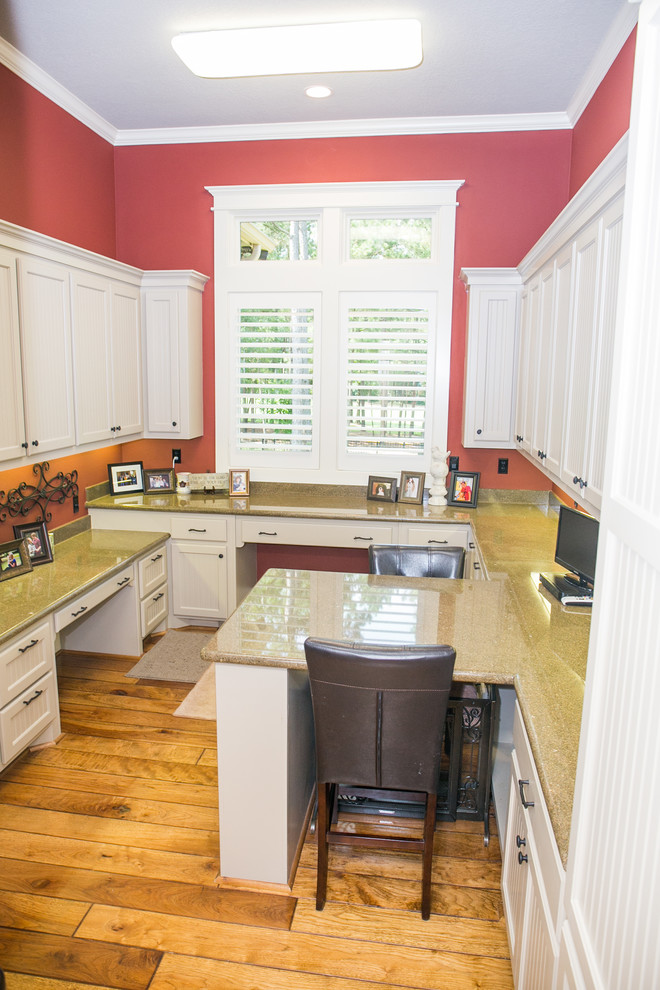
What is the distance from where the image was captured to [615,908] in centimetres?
89

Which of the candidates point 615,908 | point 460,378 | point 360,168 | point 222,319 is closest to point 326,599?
point 615,908

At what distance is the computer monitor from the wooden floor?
1.06 meters

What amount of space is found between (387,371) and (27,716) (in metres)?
3.09

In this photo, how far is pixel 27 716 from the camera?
2916mm

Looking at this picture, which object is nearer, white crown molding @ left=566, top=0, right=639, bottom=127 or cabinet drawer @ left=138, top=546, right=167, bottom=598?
white crown molding @ left=566, top=0, right=639, bottom=127

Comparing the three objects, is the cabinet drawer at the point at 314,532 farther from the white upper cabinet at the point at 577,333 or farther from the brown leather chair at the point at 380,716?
the brown leather chair at the point at 380,716

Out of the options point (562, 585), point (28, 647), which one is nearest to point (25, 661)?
point (28, 647)

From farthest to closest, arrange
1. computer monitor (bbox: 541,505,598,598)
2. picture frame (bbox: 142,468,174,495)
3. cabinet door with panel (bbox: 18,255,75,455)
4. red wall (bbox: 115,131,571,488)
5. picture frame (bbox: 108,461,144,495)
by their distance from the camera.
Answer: picture frame (bbox: 142,468,174,495), picture frame (bbox: 108,461,144,495), red wall (bbox: 115,131,571,488), cabinet door with panel (bbox: 18,255,75,455), computer monitor (bbox: 541,505,598,598)

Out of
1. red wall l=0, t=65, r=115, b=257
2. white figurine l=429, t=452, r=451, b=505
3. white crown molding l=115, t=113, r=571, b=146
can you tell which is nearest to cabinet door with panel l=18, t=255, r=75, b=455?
red wall l=0, t=65, r=115, b=257

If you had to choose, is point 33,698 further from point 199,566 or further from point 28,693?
point 199,566

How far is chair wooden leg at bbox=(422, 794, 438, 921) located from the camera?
209 centimetres

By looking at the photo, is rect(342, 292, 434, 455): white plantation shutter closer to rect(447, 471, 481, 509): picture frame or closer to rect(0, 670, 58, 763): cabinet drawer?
rect(447, 471, 481, 509): picture frame

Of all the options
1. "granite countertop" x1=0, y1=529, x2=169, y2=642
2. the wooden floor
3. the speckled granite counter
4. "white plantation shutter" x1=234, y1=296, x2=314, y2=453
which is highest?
"white plantation shutter" x1=234, y1=296, x2=314, y2=453

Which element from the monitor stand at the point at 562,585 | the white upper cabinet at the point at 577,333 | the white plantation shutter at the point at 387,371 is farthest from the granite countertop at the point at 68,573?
the white upper cabinet at the point at 577,333
